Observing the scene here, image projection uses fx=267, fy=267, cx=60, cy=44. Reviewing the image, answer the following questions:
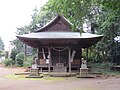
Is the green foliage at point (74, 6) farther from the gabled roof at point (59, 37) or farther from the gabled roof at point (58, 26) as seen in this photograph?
the gabled roof at point (58, 26)

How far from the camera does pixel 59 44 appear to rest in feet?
86.6

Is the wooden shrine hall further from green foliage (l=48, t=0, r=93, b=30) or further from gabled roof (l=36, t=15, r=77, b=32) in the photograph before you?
green foliage (l=48, t=0, r=93, b=30)

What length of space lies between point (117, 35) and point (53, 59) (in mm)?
8780

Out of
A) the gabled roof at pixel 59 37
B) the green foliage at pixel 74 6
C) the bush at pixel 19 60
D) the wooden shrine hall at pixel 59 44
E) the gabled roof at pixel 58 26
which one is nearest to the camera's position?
the green foliage at pixel 74 6

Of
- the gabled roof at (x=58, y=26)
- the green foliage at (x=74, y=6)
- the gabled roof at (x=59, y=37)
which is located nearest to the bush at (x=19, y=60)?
the gabled roof at (x=59, y=37)

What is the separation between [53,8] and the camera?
11.8 m

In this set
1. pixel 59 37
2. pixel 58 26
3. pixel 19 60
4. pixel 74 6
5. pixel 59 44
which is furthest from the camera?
pixel 19 60

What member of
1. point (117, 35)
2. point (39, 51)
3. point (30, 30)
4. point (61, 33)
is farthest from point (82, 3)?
point (30, 30)

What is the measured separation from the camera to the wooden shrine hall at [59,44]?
24.4 m

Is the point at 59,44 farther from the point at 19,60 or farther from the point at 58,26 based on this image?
the point at 19,60

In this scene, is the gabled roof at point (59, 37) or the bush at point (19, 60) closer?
the gabled roof at point (59, 37)

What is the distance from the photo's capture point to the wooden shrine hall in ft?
80.1

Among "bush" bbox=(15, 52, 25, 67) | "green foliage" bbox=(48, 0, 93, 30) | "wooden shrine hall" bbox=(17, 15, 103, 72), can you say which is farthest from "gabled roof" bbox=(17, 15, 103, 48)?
"green foliage" bbox=(48, 0, 93, 30)

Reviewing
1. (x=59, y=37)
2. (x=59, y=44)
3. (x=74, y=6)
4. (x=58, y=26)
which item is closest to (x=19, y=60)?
(x=58, y=26)
